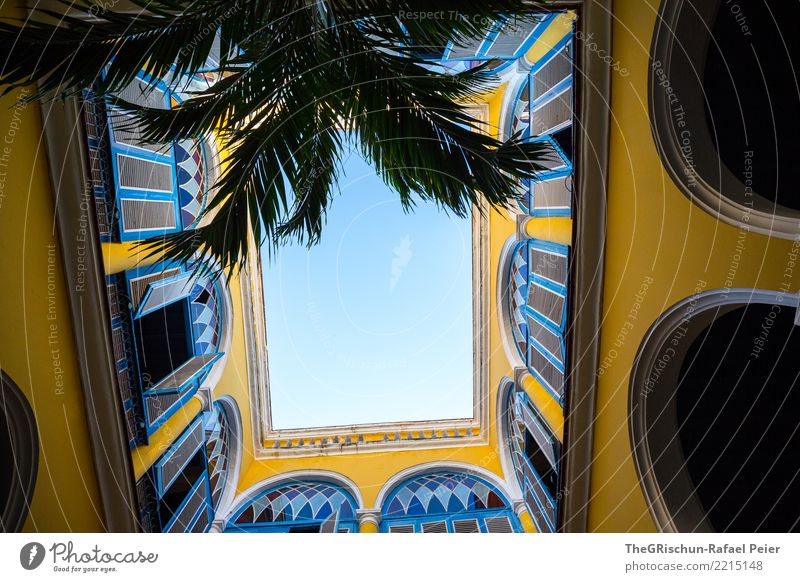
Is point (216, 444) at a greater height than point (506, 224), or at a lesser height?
lesser

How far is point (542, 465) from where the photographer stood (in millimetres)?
8898

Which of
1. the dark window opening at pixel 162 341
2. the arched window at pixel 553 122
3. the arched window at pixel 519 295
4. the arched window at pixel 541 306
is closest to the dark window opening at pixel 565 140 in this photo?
the arched window at pixel 553 122

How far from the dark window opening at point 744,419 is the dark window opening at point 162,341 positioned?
804 centimetres

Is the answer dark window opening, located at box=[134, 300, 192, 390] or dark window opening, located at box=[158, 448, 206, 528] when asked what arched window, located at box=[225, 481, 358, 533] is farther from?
dark window opening, located at box=[134, 300, 192, 390]

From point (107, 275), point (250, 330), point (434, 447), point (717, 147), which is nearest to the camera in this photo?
point (717, 147)

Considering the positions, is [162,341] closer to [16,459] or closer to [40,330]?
[40,330]

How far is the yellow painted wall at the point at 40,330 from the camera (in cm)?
561

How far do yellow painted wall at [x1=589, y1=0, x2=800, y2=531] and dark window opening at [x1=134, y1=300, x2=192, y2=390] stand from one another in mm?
7110

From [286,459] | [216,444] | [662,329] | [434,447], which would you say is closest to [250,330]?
[216,444]

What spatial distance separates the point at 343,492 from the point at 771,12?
11975 millimetres

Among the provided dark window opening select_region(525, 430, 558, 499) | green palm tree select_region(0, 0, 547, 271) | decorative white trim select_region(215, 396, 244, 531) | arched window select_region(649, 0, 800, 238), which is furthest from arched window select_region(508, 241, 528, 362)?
decorative white trim select_region(215, 396, 244, 531)

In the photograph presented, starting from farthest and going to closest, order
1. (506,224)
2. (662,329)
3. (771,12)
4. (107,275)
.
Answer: (506,224)
(107,275)
(662,329)
(771,12)

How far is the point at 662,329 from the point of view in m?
6.12
